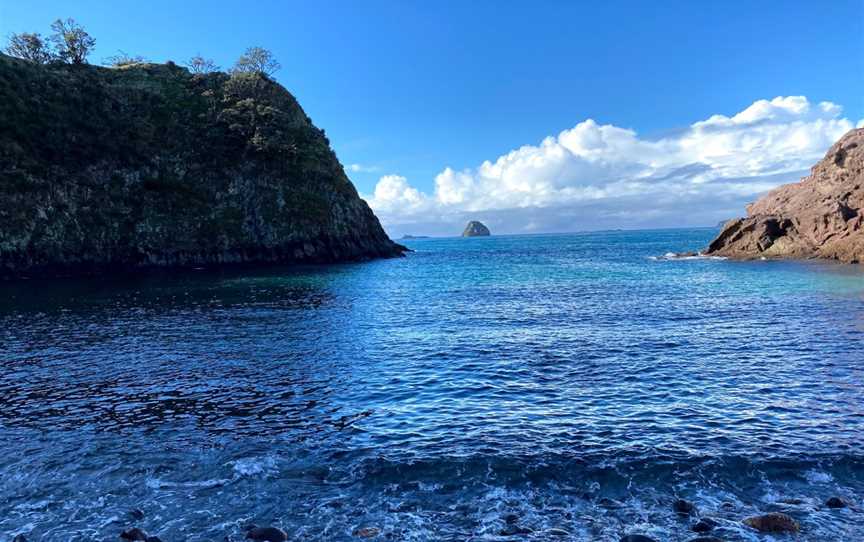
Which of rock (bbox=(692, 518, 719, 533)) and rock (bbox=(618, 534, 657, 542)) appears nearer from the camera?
rock (bbox=(618, 534, 657, 542))

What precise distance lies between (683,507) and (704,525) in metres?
0.92

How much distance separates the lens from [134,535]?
12.3 m

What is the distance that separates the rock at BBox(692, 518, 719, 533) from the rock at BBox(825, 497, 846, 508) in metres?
3.27

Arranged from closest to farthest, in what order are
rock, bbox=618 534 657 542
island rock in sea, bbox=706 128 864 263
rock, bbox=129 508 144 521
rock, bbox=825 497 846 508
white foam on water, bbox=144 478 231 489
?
rock, bbox=618 534 657 542, rock, bbox=825 497 846 508, rock, bbox=129 508 144 521, white foam on water, bbox=144 478 231 489, island rock in sea, bbox=706 128 864 263

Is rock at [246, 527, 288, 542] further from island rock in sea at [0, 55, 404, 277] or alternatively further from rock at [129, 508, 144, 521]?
island rock in sea at [0, 55, 404, 277]

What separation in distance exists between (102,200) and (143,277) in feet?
78.0

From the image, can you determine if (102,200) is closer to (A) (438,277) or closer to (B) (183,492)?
(A) (438,277)

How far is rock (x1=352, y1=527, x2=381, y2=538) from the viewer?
12.5 meters

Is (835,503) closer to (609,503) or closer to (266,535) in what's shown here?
(609,503)

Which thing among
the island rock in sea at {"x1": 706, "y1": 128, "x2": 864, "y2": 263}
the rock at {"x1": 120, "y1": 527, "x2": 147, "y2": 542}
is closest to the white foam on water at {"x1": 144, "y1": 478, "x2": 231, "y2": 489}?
the rock at {"x1": 120, "y1": 527, "x2": 147, "y2": 542}

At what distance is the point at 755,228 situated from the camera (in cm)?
9869

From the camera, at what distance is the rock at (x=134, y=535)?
1225cm

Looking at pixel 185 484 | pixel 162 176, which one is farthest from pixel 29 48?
pixel 185 484

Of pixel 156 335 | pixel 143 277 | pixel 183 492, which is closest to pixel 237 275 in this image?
pixel 143 277
